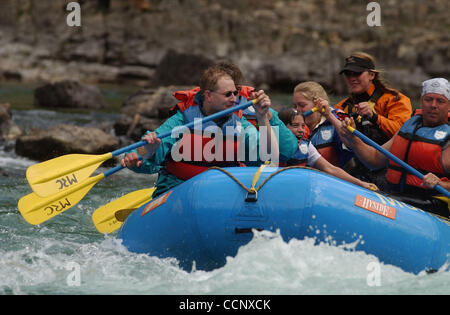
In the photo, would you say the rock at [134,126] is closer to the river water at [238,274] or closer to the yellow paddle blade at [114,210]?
the yellow paddle blade at [114,210]

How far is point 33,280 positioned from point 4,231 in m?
1.57

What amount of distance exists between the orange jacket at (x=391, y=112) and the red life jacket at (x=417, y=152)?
40cm

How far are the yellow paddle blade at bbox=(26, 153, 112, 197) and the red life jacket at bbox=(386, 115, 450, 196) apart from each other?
6.10ft

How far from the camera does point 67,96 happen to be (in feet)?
49.0

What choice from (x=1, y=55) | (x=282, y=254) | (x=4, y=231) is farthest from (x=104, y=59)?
(x=282, y=254)

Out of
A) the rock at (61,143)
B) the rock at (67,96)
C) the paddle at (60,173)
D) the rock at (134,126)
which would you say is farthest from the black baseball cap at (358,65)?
the rock at (67,96)

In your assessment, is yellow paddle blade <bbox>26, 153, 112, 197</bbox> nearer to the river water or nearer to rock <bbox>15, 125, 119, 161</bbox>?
the river water

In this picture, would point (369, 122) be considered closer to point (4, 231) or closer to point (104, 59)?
point (4, 231)

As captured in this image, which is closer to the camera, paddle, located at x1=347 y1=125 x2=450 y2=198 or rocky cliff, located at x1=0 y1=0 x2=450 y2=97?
paddle, located at x1=347 y1=125 x2=450 y2=198

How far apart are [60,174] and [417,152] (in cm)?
228

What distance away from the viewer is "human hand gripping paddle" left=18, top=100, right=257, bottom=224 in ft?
13.8

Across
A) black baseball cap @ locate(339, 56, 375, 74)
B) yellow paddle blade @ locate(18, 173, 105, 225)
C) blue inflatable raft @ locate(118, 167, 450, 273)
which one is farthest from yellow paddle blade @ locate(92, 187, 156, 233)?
black baseball cap @ locate(339, 56, 375, 74)

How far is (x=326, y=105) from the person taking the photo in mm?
4254

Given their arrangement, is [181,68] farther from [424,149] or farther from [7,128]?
[424,149]
